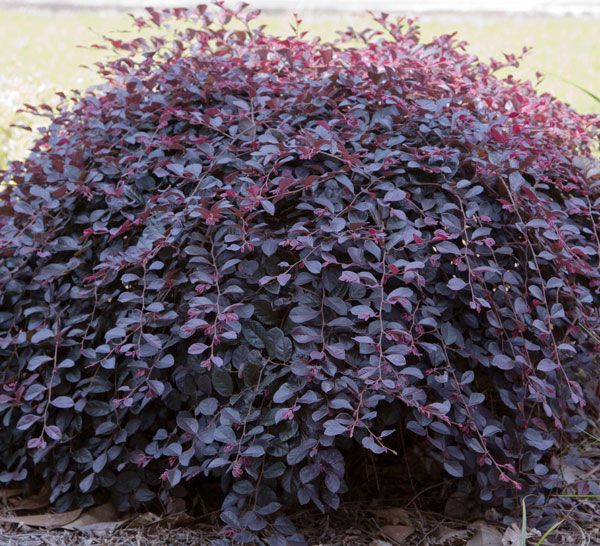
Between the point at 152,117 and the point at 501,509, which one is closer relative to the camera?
the point at 501,509

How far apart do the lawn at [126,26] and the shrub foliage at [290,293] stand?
290 cm

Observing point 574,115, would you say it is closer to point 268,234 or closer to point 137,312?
point 268,234

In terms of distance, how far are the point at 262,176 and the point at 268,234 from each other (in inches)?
7.7

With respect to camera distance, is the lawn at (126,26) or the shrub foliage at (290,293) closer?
the shrub foliage at (290,293)

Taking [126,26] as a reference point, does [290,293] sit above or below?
above

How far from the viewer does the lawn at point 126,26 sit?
632cm

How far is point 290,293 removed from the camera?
227cm

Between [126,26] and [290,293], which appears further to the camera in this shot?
[126,26]

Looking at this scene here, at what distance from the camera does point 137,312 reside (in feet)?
7.73

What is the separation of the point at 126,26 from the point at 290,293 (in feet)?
30.7

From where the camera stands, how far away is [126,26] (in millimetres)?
10773

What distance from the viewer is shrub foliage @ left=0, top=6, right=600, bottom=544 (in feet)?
7.13

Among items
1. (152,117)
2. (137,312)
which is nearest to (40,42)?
(152,117)

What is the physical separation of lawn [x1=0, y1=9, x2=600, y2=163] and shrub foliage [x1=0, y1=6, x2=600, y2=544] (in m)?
2.90
